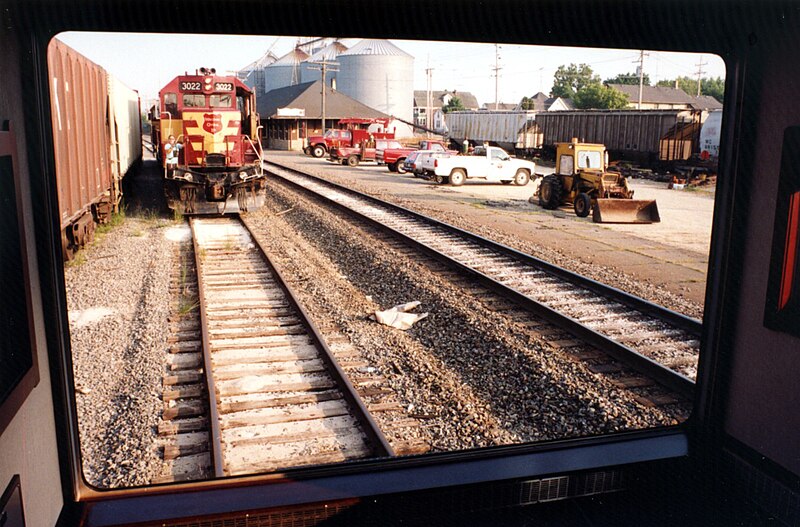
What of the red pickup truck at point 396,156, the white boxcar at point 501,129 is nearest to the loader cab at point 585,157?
the red pickup truck at point 396,156

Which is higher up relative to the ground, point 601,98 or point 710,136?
point 601,98

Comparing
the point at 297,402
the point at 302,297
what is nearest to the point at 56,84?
the point at 302,297

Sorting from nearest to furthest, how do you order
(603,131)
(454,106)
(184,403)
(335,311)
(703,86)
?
(184,403)
(335,311)
(603,131)
(454,106)
(703,86)

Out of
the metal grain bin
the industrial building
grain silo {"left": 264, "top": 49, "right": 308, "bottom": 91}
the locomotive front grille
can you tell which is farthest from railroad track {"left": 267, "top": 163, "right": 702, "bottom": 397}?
grain silo {"left": 264, "top": 49, "right": 308, "bottom": 91}

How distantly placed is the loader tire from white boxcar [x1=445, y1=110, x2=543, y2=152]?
25331 millimetres

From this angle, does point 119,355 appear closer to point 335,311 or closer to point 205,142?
point 335,311

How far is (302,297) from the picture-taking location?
8.94m

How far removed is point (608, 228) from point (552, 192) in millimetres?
3292

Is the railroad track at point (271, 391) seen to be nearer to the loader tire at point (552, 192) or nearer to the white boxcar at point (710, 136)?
the loader tire at point (552, 192)

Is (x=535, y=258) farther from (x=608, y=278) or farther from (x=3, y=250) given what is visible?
(x=3, y=250)

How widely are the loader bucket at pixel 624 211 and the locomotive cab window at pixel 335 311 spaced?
54 millimetres

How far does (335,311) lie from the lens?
27.5 feet

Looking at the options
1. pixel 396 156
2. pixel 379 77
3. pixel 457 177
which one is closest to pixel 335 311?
pixel 457 177

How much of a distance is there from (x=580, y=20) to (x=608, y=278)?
7661mm
